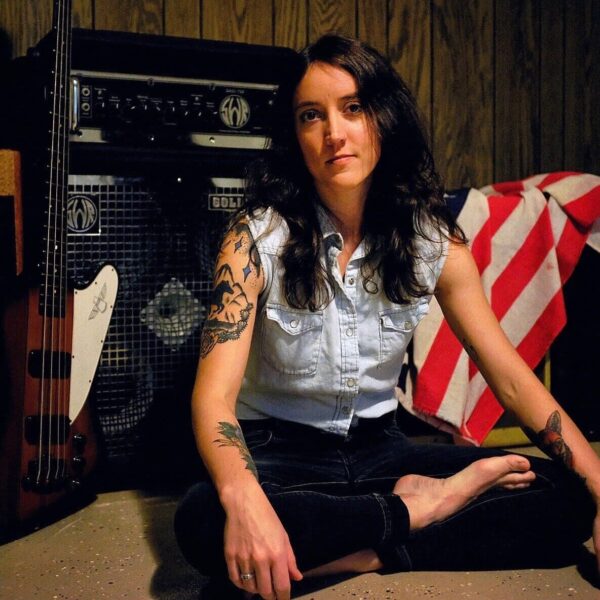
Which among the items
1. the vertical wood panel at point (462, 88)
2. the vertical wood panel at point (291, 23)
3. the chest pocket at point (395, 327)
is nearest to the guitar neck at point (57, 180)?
the chest pocket at point (395, 327)

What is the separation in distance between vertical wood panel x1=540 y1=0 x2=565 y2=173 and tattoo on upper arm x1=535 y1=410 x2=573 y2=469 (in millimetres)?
1478

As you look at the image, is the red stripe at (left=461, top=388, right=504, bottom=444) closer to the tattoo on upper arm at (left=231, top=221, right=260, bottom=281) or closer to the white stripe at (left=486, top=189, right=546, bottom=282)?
the white stripe at (left=486, top=189, right=546, bottom=282)

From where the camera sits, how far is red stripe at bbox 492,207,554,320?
1887 mm

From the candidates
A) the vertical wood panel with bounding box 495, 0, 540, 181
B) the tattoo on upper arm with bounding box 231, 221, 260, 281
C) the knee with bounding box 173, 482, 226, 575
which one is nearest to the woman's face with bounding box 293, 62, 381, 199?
the tattoo on upper arm with bounding box 231, 221, 260, 281

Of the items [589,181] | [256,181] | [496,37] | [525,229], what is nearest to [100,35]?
[256,181]

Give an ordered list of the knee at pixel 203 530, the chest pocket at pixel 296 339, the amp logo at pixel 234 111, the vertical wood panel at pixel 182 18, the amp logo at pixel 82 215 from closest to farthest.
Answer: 1. the knee at pixel 203 530
2. the chest pocket at pixel 296 339
3. the amp logo at pixel 82 215
4. the amp logo at pixel 234 111
5. the vertical wood panel at pixel 182 18

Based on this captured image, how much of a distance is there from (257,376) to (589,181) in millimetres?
980

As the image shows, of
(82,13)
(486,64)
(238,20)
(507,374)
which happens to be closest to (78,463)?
(507,374)

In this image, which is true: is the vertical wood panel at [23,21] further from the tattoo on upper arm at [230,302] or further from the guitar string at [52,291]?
the tattoo on upper arm at [230,302]

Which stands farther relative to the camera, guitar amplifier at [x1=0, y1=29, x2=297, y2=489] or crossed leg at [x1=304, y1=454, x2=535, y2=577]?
guitar amplifier at [x1=0, y1=29, x2=297, y2=489]

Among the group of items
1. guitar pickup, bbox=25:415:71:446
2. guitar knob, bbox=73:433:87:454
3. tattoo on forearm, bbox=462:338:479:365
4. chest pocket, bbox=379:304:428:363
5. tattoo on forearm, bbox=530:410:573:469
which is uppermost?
chest pocket, bbox=379:304:428:363

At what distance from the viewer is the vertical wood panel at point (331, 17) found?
92.0 inches

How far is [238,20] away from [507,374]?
1325 mm

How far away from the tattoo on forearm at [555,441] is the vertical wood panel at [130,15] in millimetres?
1416
